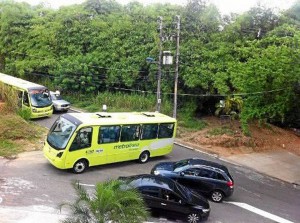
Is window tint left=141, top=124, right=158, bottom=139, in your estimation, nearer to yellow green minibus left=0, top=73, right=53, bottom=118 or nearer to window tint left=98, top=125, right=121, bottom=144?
window tint left=98, top=125, right=121, bottom=144

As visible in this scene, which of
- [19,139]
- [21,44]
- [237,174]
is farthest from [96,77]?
[237,174]

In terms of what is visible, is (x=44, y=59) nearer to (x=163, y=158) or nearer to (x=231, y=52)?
(x=231, y=52)

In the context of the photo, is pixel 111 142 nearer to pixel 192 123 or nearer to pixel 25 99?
pixel 25 99

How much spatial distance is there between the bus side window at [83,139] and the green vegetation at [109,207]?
7477mm

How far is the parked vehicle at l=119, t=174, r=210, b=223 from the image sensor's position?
13.6 meters

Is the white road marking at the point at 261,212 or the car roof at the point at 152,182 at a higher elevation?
the car roof at the point at 152,182

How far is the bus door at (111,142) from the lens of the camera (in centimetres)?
1770

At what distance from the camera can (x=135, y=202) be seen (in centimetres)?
919

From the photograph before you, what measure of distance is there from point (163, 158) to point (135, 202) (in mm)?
11973

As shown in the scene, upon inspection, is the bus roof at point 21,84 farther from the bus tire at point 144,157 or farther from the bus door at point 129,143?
the bus tire at point 144,157

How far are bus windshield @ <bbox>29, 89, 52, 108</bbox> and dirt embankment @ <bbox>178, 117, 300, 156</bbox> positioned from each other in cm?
903

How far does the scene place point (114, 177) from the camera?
17344mm

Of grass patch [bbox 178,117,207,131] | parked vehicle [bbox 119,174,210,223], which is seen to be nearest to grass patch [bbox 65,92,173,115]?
grass patch [bbox 178,117,207,131]

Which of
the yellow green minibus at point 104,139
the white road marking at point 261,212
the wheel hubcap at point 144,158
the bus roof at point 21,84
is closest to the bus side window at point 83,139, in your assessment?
the yellow green minibus at point 104,139
